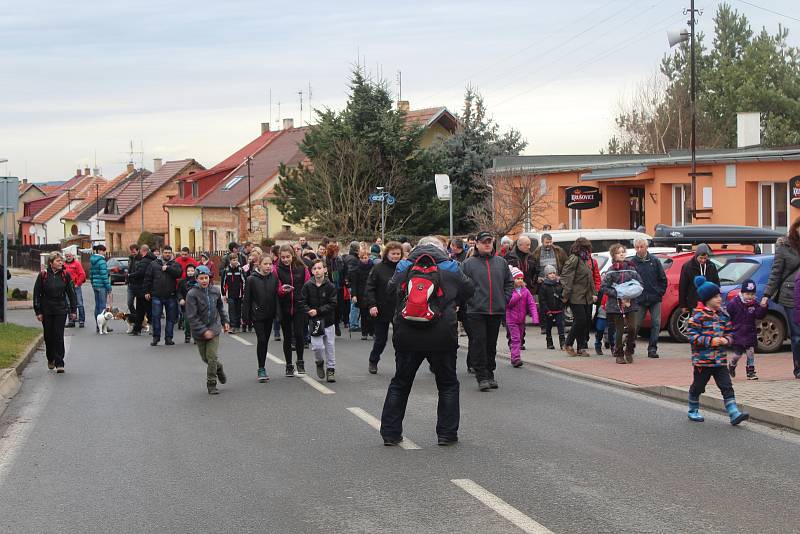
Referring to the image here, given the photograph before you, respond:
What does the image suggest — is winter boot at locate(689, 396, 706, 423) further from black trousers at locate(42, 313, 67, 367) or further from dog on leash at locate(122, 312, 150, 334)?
dog on leash at locate(122, 312, 150, 334)

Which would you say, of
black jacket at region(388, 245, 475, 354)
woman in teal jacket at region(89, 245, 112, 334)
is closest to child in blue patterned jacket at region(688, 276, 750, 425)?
black jacket at region(388, 245, 475, 354)

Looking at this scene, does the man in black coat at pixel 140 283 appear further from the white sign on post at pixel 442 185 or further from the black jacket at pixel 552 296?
the white sign on post at pixel 442 185

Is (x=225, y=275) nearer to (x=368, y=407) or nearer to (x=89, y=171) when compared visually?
(x=368, y=407)

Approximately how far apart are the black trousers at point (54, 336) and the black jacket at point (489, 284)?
6.50 meters

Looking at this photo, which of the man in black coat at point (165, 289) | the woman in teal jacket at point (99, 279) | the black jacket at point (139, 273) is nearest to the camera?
the man in black coat at point (165, 289)

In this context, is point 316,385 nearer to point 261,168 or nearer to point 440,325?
point 440,325

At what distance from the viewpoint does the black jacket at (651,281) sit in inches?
611

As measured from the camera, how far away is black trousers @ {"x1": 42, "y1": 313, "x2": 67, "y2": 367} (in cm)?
1579

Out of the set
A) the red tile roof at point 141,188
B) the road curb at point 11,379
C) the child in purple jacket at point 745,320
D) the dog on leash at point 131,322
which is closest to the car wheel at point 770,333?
the child in purple jacket at point 745,320

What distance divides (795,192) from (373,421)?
19.9 meters

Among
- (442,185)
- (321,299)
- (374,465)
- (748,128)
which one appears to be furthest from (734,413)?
(748,128)

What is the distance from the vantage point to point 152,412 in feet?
38.0

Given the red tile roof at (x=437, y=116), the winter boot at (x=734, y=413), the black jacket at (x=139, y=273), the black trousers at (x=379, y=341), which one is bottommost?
the winter boot at (x=734, y=413)

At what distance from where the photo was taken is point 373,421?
10508mm
